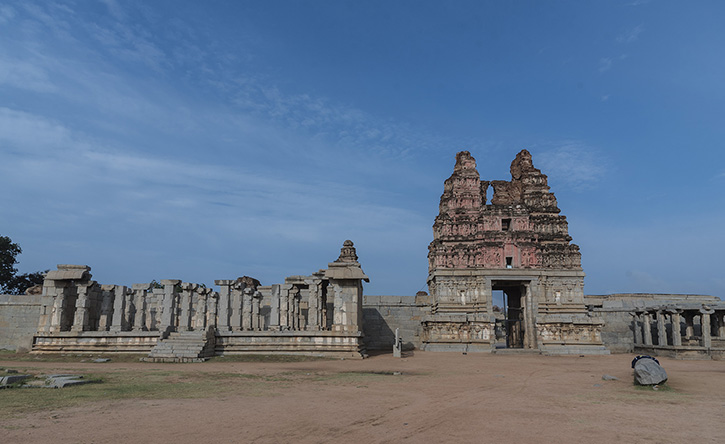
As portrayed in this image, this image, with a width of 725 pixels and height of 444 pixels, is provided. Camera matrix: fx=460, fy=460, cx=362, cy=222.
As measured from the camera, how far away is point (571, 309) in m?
30.4

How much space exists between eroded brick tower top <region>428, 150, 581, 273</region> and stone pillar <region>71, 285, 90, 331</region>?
21.5 metres

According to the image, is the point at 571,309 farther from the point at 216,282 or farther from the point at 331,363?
the point at 216,282

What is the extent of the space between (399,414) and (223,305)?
50.8 ft

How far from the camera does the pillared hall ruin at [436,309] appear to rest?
877 inches

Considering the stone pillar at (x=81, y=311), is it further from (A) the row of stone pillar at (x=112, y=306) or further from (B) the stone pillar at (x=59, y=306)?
(B) the stone pillar at (x=59, y=306)

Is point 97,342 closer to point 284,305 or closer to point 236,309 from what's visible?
point 236,309

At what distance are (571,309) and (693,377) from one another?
15654 mm

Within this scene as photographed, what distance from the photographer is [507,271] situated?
1234 inches

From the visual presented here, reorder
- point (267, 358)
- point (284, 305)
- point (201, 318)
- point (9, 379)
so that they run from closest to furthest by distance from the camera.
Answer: point (9, 379)
point (267, 358)
point (201, 318)
point (284, 305)

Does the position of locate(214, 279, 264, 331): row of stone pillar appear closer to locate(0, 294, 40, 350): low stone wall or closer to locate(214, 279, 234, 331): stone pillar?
locate(214, 279, 234, 331): stone pillar

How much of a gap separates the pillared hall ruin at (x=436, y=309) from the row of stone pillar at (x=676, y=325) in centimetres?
8

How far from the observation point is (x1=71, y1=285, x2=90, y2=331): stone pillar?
76.0 ft

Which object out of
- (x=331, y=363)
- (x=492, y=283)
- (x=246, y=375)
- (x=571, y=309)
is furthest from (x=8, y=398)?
(x=571, y=309)

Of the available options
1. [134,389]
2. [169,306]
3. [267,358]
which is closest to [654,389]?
[134,389]
